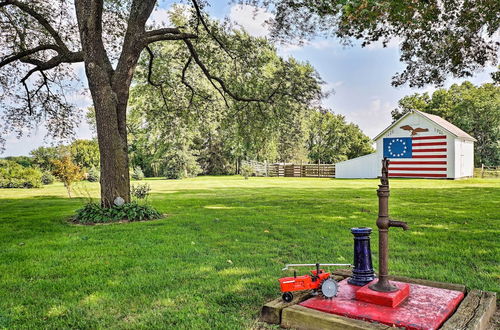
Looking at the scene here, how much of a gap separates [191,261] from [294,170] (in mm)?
35070

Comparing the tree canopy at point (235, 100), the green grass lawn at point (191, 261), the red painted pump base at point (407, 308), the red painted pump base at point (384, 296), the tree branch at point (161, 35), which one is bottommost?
the green grass lawn at point (191, 261)

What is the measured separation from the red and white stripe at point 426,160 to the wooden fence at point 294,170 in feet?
26.4

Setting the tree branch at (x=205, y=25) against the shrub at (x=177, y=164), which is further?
the shrub at (x=177, y=164)

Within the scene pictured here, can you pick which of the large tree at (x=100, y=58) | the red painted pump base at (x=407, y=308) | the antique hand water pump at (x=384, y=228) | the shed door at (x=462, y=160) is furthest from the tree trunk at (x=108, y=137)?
the shed door at (x=462, y=160)

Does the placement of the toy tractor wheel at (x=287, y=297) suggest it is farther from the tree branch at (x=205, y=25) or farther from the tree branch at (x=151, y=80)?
the tree branch at (x=151, y=80)

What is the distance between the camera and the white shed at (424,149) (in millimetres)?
27953

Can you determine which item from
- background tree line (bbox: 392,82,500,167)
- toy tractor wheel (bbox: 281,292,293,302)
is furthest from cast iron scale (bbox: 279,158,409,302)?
background tree line (bbox: 392,82,500,167)

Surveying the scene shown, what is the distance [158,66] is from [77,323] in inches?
472

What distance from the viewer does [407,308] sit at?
3064mm

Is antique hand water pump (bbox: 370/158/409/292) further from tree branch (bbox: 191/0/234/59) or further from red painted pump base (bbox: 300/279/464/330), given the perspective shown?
tree branch (bbox: 191/0/234/59)

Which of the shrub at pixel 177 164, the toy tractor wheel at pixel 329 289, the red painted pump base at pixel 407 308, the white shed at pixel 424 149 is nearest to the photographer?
the red painted pump base at pixel 407 308

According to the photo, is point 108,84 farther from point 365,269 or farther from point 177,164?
point 177,164

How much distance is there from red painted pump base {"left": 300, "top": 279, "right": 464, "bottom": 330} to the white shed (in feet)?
90.4

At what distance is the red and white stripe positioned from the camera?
92.3 ft
